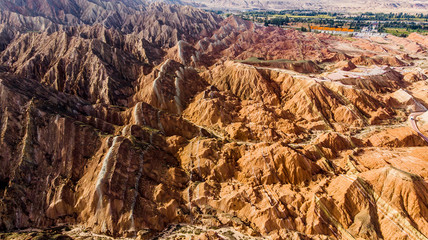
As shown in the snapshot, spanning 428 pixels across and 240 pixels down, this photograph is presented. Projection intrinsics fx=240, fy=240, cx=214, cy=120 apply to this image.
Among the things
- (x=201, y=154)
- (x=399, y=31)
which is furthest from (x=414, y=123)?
(x=399, y=31)

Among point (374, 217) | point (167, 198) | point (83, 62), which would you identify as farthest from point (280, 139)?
point (83, 62)

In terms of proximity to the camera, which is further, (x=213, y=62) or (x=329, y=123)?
(x=213, y=62)

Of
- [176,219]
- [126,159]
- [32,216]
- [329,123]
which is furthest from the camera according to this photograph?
[329,123]

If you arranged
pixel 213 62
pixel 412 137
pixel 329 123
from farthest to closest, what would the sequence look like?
1. pixel 213 62
2. pixel 329 123
3. pixel 412 137

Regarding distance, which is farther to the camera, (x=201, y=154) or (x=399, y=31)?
(x=399, y=31)

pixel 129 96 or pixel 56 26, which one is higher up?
pixel 56 26

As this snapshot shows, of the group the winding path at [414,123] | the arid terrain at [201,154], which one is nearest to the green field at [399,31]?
the arid terrain at [201,154]

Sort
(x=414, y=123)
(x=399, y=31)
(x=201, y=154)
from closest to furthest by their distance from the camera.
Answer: (x=201, y=154) < (x=414, y=123) < (x=399, y=31)

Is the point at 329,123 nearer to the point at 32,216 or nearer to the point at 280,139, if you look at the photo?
the point at 280,139

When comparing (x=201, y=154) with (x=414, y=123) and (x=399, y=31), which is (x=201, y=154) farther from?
(x=399, y=31)
